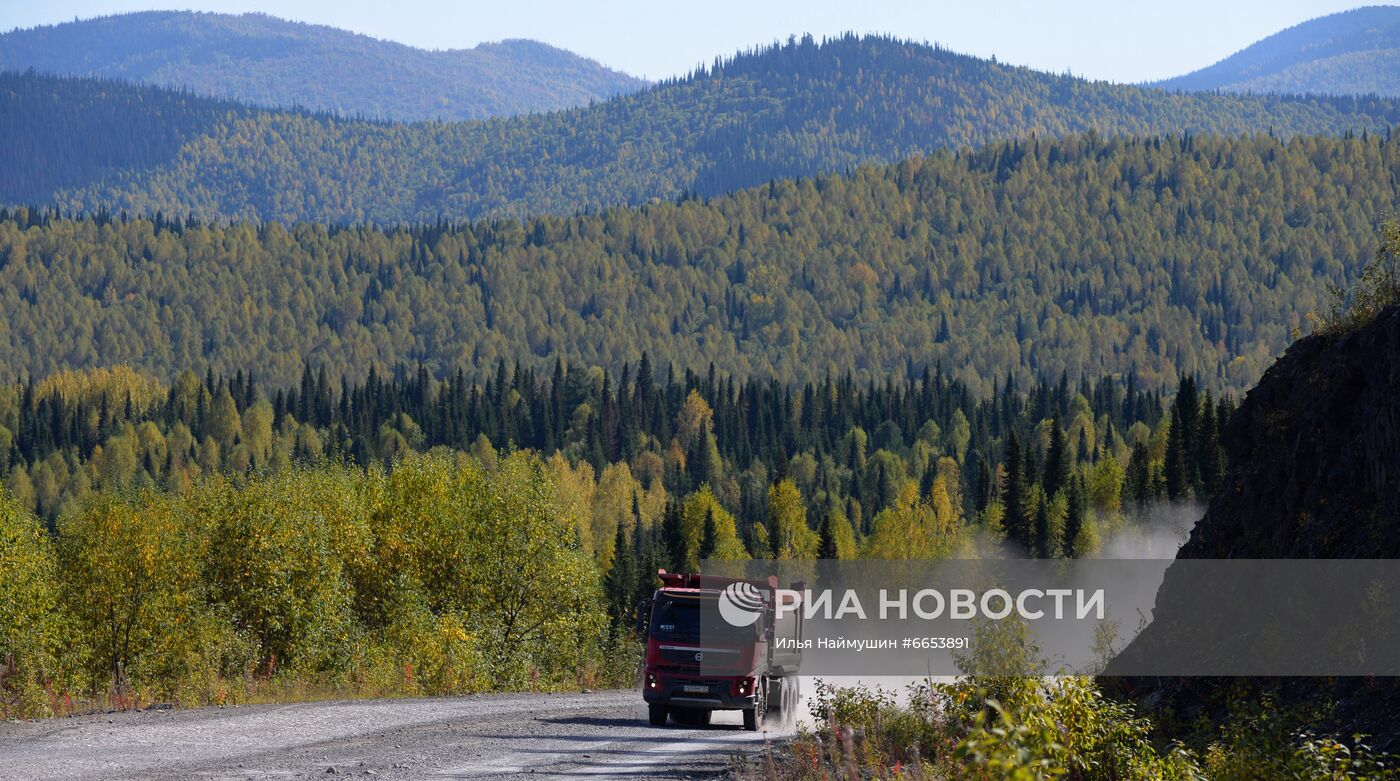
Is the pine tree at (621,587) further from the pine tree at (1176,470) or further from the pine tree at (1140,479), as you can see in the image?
the pine tree at (1140,479)

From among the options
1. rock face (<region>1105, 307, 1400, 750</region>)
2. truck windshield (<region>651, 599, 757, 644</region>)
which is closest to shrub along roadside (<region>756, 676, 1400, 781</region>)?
rock face (<region>1105, 307, 1400, 750</region>)

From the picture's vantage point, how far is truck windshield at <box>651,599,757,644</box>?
34.7m

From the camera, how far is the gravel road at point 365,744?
2462cm

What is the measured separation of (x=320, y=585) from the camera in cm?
5694

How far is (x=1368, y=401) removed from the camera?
26219 millimetres

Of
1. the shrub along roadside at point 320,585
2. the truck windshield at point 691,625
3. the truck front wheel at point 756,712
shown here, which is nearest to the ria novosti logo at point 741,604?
the truck windshield at point 691,625

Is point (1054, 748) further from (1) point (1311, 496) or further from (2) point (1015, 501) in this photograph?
(2) point (1015, 501)

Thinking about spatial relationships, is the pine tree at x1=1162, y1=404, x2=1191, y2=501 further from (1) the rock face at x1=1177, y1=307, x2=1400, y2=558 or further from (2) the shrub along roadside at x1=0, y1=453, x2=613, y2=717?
(1) the rock face at x1=1177, y1=307, x2=1400, y2=558

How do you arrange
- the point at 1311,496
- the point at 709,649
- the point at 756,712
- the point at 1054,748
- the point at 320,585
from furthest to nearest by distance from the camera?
1. the point at 320,585
2. the point at 756,712
3. the point at 709,649
4. the point at 1311,496
5. the point at 1054,748

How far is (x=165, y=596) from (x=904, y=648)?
130 feet

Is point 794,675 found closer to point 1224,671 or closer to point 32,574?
point 1224,671

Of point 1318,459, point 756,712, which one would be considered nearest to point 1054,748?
point 1318,459

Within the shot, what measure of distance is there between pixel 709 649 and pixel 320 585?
26.3 m

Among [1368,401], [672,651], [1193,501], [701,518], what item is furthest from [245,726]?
[701,518]
